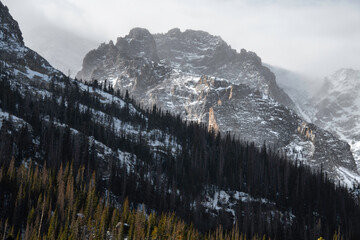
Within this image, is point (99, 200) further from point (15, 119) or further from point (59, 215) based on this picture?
point (15, 119)

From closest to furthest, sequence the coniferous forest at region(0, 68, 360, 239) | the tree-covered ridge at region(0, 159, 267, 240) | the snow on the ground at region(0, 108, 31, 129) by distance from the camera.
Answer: the tree-covered ridge at region(0, 159, 267, 240), the coniferous forest at region(0, 68, 360, 239), the snow on the ground at region(0, 108, 31, 129)

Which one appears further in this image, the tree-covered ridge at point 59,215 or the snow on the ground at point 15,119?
the snow on the ground at point 15,119

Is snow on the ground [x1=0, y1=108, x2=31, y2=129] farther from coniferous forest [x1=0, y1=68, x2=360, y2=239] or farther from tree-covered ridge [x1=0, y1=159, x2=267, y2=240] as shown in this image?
tree-covered ridge [x1=0, y1=159, x2=267, y2=240]

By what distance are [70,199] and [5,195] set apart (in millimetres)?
18284

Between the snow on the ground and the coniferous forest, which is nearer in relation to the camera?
the coniferous forest

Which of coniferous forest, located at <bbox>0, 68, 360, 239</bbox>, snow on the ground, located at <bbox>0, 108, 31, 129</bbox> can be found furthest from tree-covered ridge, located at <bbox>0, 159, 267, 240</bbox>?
snow on the ground, located at <bbox>0, 108, 31, 129</bbox>

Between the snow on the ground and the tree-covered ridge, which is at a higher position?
the snow on the ground

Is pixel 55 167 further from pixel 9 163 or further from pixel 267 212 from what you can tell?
pixel 267 212

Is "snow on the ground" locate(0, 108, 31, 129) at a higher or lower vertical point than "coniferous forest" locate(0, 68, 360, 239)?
higher

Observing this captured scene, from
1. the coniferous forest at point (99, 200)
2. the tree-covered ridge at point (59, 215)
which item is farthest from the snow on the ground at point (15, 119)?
the tree-covered ridge at point (59, 215)

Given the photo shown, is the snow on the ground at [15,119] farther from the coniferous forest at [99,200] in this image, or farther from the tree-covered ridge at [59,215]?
the tree-covered ridge at [59,215]

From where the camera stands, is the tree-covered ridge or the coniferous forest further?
the coniferous forest

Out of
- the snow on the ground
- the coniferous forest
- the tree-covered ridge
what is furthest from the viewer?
the snow on the ground

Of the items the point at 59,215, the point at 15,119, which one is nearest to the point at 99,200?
the point at 59,215
